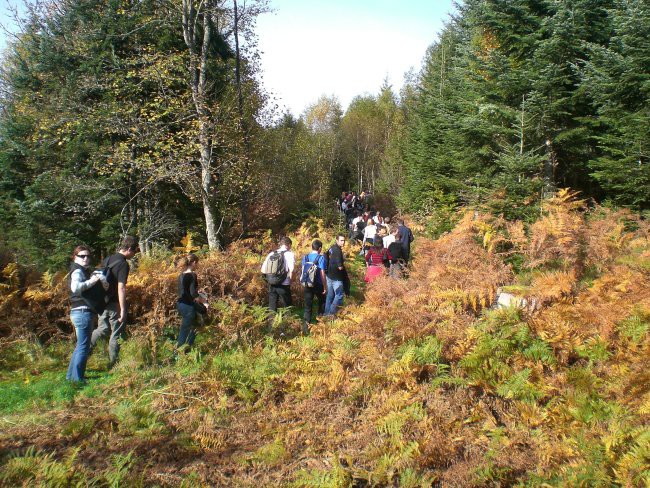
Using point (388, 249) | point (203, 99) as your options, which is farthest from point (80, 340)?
point (203, 99)

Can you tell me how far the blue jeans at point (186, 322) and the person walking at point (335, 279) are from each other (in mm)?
2648

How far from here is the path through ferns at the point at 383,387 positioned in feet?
14.6

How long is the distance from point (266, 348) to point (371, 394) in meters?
1.82

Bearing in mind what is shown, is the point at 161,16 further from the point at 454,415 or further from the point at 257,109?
the point at 454,415

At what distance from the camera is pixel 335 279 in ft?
27.9

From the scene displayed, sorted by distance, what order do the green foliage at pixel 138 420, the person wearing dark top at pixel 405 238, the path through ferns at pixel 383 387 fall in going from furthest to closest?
the person wearing dark top at pixel 405 238
the green foliage at pixel 138 420
the path through ferns at pixel 383 387

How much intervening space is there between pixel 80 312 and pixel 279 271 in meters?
3.15

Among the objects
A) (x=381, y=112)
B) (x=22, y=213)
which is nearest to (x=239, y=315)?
(x=22, y=213)

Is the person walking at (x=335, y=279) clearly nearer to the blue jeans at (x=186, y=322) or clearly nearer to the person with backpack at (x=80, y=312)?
the blue jeans at (x=186, y=322)

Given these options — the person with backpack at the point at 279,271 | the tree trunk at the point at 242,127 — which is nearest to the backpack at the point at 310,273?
the person with backpack at the point at 279,271

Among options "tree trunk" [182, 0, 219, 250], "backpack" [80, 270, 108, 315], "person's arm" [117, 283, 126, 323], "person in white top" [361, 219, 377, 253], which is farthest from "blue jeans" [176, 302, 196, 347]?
"person in white top" [361, 219, 377, 253]

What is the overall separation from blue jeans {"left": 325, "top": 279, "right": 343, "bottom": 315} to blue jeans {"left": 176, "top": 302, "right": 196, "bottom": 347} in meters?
2.64

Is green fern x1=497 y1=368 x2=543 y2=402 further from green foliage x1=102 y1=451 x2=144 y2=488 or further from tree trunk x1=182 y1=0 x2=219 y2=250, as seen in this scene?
tree trunk x1=182 y1=0 x2=219 y2=250

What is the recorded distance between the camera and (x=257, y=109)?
16656 mm
